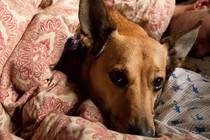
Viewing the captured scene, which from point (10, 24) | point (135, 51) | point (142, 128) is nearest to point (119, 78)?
point (135, 51)

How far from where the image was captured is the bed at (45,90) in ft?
4.64

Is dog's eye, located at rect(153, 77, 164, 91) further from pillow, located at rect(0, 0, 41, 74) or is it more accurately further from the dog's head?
pillow, located at rect(0, 0, 41, 74)

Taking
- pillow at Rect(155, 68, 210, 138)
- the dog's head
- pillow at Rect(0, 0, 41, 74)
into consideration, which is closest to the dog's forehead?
the dog's head

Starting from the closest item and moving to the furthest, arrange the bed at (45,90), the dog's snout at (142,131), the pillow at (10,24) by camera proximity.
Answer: the dog's snout at (142,131) < the bed at (45,90) < the pillow at (10,24)

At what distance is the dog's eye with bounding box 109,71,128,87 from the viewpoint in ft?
4.78

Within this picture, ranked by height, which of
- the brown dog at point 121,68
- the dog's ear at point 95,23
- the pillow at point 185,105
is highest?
the dog's ear at point 95,23

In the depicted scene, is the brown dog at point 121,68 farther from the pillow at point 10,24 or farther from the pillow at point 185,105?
the pillow at point 10,24

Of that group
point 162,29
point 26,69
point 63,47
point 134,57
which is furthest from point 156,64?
point 162,29

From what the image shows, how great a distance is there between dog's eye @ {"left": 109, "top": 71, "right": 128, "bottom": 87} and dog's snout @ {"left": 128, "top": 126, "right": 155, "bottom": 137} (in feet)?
0.72

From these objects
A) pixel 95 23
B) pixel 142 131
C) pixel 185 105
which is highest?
pixel 95 23

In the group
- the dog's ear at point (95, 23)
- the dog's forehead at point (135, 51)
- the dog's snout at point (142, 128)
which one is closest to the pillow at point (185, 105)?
the dog's snout at point (142, 128)

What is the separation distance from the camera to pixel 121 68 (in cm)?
146

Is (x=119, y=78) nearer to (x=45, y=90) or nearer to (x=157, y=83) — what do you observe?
(x=157, y=83)

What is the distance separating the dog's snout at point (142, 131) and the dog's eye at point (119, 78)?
218 mm
